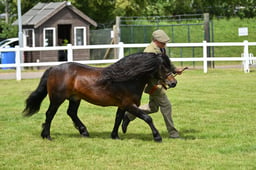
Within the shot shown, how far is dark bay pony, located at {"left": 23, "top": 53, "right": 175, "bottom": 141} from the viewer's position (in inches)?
395

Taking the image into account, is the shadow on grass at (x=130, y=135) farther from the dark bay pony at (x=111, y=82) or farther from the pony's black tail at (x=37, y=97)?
the pony's black tail at (x=37, y=97)

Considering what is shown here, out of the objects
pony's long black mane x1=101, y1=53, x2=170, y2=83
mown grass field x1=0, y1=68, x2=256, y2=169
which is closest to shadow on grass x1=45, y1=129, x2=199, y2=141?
mown grass field x1=0, y1=68, x2=256, y2=169

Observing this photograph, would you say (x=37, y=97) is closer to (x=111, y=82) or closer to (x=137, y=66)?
(x=111, y=82)

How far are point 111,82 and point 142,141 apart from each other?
110 cm

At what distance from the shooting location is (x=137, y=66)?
10.0 meters

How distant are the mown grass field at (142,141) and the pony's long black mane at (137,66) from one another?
1091mm

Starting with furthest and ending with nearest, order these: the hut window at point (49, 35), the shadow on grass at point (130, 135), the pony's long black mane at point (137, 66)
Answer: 1. the hut window at point (49, 35)
2. the shadow on grass at point (130, 135)
3. the pony's long black mane at point (137, 66)

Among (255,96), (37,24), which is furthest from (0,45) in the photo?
(255,96)

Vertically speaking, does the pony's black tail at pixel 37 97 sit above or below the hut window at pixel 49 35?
below

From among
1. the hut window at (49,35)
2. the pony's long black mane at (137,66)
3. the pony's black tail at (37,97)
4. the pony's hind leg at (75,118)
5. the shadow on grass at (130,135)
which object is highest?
the hut window at (49,35)

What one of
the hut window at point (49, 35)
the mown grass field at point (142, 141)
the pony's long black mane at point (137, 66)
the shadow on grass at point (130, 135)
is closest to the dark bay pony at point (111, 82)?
the pony's long black mane at point (137, 66)

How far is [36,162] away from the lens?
8648 mm

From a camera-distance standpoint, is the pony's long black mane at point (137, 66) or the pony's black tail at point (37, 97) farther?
the pony's black tail at point (37, 97)

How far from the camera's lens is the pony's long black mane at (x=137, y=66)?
32.8 feet
